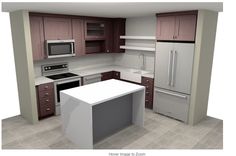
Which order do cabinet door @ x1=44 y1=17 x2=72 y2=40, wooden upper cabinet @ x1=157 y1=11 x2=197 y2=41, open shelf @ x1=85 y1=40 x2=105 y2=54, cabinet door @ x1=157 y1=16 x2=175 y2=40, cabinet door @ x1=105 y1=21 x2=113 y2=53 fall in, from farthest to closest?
cabinet door @ x1=105 y1=21 x2=113 y2=53
open shelf @ x1=85 y1=40 x2=105 y2=54
cabinet door @ x1=44 y1=17 x2=72 y2=40
cabinet door @ x1=157 y1=16 x2=175 y2=40
wooden upper cabinet @ x1=157 y1=11 x2=197 y2=41

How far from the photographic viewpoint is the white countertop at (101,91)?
3086 millimetres

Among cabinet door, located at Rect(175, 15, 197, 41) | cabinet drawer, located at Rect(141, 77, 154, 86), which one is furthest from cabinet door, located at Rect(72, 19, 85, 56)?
cabinet door, located at Rect(175, 15, 197, 41)

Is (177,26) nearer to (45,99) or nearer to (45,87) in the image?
(45,87)

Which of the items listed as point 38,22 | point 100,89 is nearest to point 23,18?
point 38,22

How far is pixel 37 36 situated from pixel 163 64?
293cm

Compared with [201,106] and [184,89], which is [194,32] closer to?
[184,89]

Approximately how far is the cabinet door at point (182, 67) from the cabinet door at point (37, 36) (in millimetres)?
3001

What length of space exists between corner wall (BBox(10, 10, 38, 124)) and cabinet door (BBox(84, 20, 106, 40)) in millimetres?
1729

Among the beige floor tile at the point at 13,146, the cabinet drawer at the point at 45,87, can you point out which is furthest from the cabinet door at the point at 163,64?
the beige floor tile at the point at 13,146

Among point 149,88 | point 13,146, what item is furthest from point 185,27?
point 13,146

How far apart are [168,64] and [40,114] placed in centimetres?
310

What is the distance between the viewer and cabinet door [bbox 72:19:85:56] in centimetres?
486

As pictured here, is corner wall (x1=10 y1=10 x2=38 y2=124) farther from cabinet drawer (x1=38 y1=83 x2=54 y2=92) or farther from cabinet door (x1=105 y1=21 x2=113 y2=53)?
cabinet door (x1=105 y1=21 x2=113 y2=53)

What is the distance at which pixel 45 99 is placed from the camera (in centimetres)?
428
